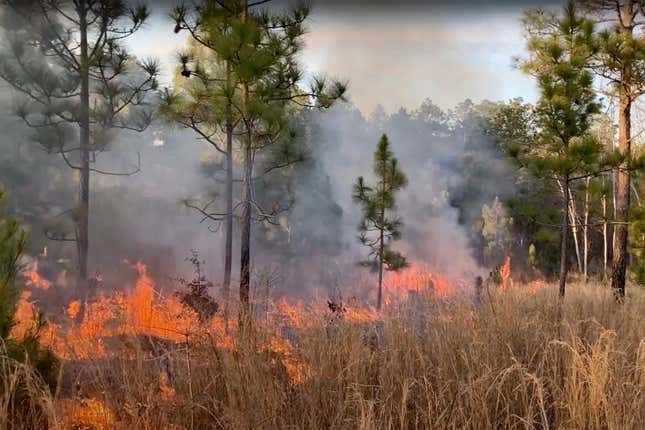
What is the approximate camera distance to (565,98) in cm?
500

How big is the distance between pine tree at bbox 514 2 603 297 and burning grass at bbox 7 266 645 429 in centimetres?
254

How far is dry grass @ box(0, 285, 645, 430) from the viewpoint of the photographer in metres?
1.96

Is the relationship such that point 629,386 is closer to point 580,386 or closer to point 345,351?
point 580,386

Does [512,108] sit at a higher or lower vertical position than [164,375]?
higher

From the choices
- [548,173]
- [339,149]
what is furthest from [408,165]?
[548,173]

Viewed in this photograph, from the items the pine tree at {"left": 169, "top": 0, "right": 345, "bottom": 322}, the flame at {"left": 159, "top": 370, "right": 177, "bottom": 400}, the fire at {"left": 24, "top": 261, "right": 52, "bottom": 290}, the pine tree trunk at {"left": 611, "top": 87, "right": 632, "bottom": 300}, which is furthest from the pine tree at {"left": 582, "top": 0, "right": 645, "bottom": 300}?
the fire at {"left": 24, "top": 261, "right": 52, "bottom": 290}

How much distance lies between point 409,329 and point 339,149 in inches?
598

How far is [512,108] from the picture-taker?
16.1 meters

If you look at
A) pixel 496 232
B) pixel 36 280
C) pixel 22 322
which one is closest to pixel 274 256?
pixel 36 280

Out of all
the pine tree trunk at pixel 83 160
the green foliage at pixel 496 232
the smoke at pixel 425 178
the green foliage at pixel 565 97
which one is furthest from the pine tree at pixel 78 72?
the green foliage at pixel 496 232

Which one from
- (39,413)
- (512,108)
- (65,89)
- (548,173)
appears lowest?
(39,413)

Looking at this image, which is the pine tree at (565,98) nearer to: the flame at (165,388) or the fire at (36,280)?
the flame at (165,388)

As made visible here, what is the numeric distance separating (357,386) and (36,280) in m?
8.71

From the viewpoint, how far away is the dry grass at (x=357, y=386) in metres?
1.96
